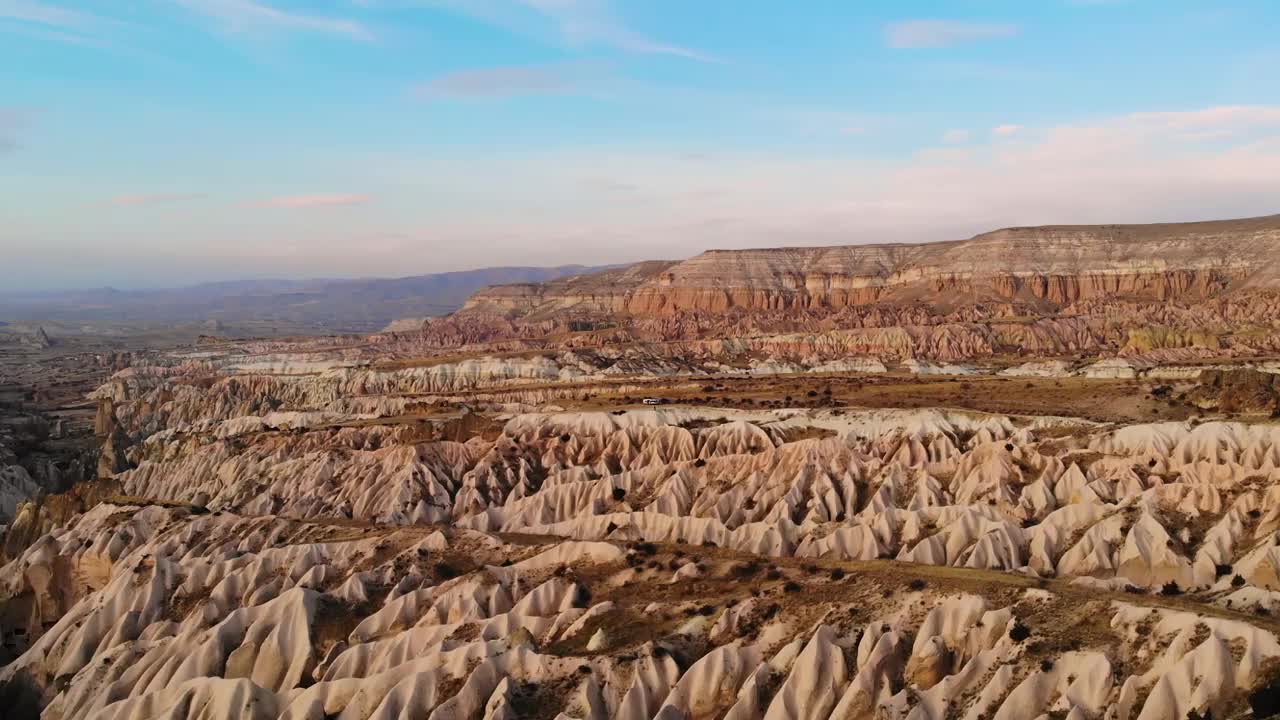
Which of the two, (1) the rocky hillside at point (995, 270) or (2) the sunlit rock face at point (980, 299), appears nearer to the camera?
(2) the sunlit rock face at point (980, 299)

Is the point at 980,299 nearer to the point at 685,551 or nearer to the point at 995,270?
the point at 995,270

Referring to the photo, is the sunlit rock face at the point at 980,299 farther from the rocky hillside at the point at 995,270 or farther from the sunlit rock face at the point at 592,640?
the sunlit rock face at the point at 592,640

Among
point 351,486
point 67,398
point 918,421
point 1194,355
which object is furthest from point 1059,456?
point 67,398

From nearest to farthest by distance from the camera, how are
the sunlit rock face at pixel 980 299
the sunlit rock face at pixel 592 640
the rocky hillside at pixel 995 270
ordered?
1. the sunlit rock face at pixel 592 640
2. the sunlit rock face at pixel 980 299
3. the rocky hillside at pixel 995 270

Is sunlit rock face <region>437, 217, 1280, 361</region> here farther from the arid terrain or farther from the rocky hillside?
the arid terrain

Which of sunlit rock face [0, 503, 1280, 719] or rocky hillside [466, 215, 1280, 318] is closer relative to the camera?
sunlit rock face [0, 503, 1280, 719]

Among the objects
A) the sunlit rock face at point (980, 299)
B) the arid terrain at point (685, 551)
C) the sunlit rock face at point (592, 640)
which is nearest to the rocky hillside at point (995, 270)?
the sunlit rock face at point (980, 299)

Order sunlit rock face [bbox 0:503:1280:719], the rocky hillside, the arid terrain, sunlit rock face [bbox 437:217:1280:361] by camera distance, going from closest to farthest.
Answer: sunlit rock face [bbox 0:503:1280:719], the arid terrain, sunlit rock face [bbox 437:217:1280:361], the rocky hillside

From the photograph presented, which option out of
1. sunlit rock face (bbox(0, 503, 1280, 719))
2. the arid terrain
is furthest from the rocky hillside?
sunlit rock face (bbox(0, 503, 1280, 719))

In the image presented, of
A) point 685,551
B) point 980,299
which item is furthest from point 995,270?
point 685,551
